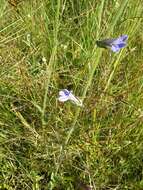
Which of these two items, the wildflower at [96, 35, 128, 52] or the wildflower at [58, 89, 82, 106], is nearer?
the wildflower at [96, 35, 128, 52]

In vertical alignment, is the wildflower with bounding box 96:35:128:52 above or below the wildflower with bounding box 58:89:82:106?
above

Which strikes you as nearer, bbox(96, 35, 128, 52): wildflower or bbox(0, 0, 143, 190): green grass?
bbox(96, 35, 128, 52): wildflower

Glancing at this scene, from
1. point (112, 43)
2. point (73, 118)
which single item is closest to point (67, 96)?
point (112, 43)

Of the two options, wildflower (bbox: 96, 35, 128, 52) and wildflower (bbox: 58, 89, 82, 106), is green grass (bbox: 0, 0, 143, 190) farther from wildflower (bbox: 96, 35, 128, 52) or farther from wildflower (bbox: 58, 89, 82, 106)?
wildflower (bbox: 96, 35, 128, 52)

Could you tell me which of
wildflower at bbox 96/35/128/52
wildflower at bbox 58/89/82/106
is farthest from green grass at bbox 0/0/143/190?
wildflower at bbox 96/35/128/52

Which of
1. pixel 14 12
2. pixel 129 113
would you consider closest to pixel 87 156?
pixel 129 113

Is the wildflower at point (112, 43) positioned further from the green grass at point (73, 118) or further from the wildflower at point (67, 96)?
the green grass at point (73, 118)

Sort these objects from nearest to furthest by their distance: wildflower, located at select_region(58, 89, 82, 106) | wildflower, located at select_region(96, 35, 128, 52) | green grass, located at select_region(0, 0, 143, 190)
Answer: wildflower, located at select_region(96, 35, 128, 52) < wildflower, located at select_region(58, 89, 82, 106) < green grass, located at select_region(0, 0, 143, 190)

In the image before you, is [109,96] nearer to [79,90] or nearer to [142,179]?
[79,90]

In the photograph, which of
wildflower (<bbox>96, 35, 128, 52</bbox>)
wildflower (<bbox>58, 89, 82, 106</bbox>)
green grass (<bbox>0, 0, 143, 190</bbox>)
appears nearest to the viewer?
wildflower (<bbox>96, 35, 128, 52</bbox>)
